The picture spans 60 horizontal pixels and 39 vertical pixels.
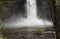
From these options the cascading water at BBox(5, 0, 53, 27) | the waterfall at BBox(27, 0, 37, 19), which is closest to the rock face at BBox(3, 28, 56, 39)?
the cascading water at BBox(5, 0, 53, 27)

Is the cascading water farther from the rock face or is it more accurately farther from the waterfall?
the rock face

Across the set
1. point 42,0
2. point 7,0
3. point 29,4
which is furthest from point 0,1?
point 42,0

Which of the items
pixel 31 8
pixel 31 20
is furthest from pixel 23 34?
pixel 31 8

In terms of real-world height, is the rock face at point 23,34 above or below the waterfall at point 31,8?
below

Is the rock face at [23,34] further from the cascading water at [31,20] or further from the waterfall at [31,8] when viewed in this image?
the waterfall at [31,8]

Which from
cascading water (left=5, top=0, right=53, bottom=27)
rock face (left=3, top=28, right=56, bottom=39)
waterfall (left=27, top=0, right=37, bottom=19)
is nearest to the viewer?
rock face (left=3, top=28, right=56, bottom=39)

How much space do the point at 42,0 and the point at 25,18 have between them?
623 millimetres

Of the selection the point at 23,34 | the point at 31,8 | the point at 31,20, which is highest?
the point at 31,8

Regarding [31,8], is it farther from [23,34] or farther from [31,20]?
[23,34]

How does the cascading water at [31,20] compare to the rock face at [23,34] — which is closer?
the rock face at [23,34]

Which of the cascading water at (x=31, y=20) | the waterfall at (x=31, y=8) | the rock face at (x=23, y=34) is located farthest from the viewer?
the waterfall at (x=31, y=8)

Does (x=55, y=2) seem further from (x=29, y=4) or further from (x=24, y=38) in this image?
(x=29, y=4)

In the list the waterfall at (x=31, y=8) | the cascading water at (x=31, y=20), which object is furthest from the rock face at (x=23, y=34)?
the waterfall at (x=31, y=8)

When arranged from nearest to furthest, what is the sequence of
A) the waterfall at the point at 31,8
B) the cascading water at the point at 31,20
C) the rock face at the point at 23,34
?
the rock face at the point at 23,34, the cascading water at the point at 31,20, the waterfall at the point at 31,8
